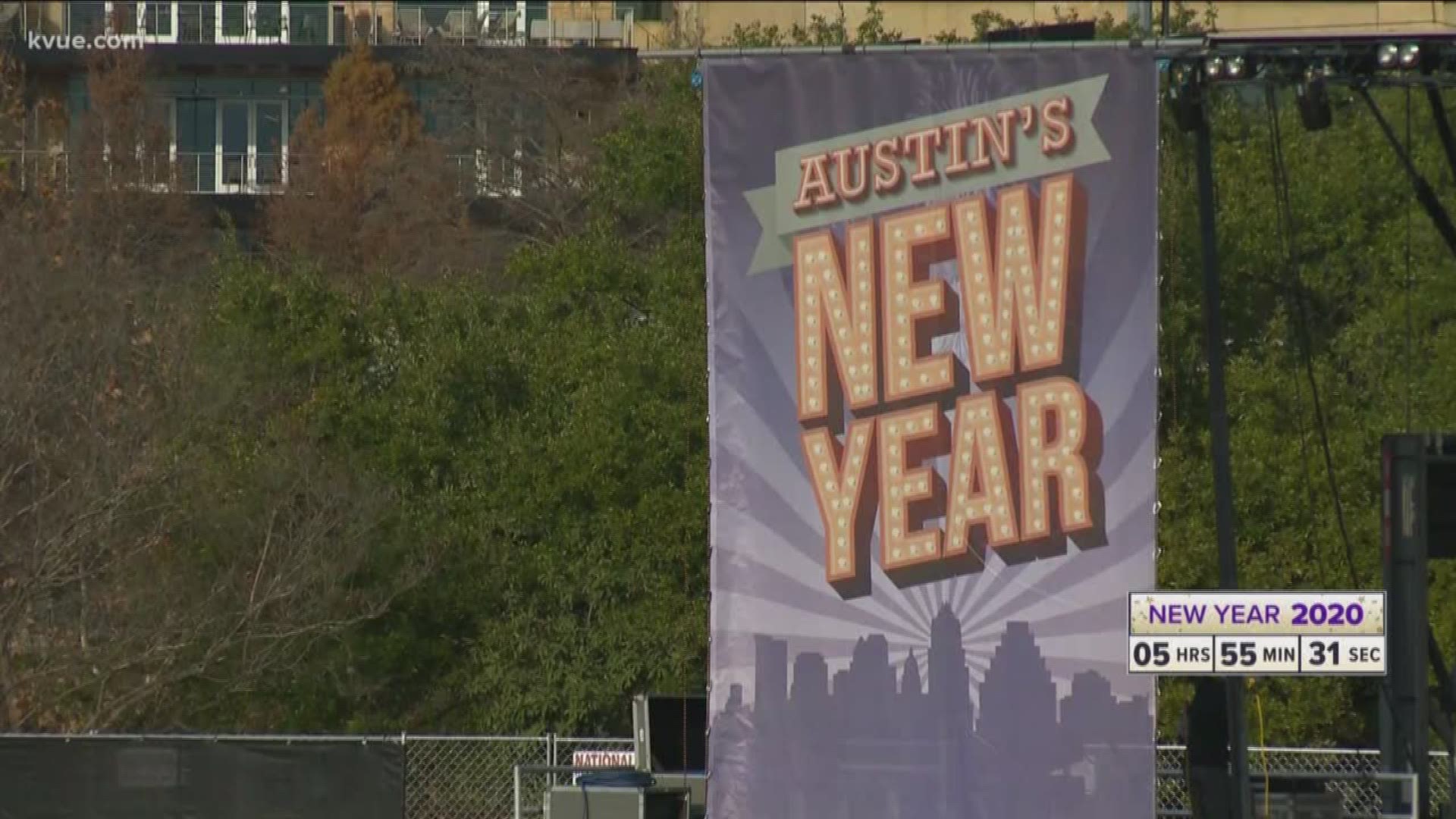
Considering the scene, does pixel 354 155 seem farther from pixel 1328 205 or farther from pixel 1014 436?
pixel 1014 436

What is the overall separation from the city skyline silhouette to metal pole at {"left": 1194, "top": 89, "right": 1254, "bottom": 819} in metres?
0.95

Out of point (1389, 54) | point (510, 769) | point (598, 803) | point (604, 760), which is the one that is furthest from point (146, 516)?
point (1389, 54)

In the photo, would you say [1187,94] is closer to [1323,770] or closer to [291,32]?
[1323,770]

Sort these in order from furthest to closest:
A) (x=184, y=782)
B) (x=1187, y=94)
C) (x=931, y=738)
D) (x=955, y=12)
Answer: (x=955, y=12)
(x=184, y=782)
(x=1187, y=94)
(x=931, y=738)

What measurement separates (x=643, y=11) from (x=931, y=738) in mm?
47321

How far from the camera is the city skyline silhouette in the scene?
46.9 feet

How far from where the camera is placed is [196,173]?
5544 cm

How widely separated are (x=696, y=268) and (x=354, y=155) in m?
23.2

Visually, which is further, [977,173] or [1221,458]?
[1221,458]

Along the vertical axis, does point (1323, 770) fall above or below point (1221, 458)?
below

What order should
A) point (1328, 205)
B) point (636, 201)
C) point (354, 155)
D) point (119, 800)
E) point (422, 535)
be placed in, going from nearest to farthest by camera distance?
1. point (119, 800)
2. point (422, 535)
3. point (1328, 205)
4. point (636, 201)
5. point (354, 155)

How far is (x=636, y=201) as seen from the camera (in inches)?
1348

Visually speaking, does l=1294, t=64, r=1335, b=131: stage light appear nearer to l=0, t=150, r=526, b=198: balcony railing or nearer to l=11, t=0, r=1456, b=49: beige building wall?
l=0, t=150, r=526, b=198: balcony railing

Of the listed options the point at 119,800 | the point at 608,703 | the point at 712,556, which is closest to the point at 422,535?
the point at 608,703
